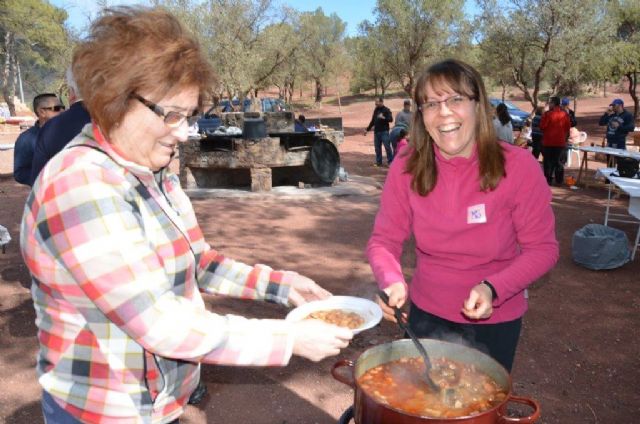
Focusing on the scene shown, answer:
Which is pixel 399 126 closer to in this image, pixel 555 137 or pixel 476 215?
pixel 555 137

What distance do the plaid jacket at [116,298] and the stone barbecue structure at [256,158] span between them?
8.99 metres

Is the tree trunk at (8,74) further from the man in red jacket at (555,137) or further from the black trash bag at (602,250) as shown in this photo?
the black trash bag at (602,250)

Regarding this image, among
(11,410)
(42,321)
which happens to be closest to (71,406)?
(42,321)

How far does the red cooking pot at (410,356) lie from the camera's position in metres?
1.46

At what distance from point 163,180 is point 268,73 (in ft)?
87.5

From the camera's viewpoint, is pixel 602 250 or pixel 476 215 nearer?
pixel 476 215

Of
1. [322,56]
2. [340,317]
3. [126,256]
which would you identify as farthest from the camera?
[322,56]

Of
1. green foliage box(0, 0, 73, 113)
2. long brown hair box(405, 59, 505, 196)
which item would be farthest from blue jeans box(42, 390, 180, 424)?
green foliage box(0, 0, 73, 113)

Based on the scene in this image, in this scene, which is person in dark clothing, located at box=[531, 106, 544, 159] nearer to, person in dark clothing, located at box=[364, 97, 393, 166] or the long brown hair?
person in dark clothing, located at box=[364, 97, 393, 166]

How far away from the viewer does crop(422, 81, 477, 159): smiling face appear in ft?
6.73

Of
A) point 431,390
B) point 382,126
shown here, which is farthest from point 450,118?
point 382,126

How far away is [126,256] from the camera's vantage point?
119cm

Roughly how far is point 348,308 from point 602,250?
195 inches

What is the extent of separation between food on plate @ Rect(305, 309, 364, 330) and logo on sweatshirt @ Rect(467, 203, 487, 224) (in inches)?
23.0
